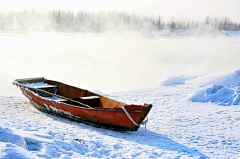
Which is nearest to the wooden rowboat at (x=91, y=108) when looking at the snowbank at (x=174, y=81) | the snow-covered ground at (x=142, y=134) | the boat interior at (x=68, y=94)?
the boat interior at (x=68, y=94)

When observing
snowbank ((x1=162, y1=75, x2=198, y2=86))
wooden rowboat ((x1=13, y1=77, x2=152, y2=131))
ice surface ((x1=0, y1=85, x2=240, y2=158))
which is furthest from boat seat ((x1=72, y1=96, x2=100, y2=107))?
snowbank ((x1=162, y1=75, x2=198, y2=86))

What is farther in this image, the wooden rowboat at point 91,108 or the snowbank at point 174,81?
the snowbank at point 174,81

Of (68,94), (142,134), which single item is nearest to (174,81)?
(68,94)

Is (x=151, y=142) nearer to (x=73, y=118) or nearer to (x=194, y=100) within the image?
(x=73, y=118)

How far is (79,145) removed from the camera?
4781 mm

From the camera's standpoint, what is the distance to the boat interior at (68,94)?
717 cm

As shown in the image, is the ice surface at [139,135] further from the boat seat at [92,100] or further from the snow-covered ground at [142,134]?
the boat seat at [92,100]

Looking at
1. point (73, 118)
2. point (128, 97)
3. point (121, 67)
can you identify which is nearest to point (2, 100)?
point (73, 118)

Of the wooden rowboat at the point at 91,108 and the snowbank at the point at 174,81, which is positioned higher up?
the wooden rowboat at the point at 91,108

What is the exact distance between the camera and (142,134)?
5.91 metres

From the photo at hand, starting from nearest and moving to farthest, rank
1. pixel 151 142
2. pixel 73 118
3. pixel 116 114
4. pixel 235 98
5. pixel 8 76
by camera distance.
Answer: pixel 151 142
pixel 116 114
pixel 73 118
pixel 235 98
pixel 8 76

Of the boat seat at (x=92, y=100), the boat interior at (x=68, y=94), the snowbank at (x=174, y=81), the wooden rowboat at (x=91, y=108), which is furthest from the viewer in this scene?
the snowbank at (x=174, y=81)

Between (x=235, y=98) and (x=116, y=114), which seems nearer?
(x=116, y=114)

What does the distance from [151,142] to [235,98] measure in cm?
402
